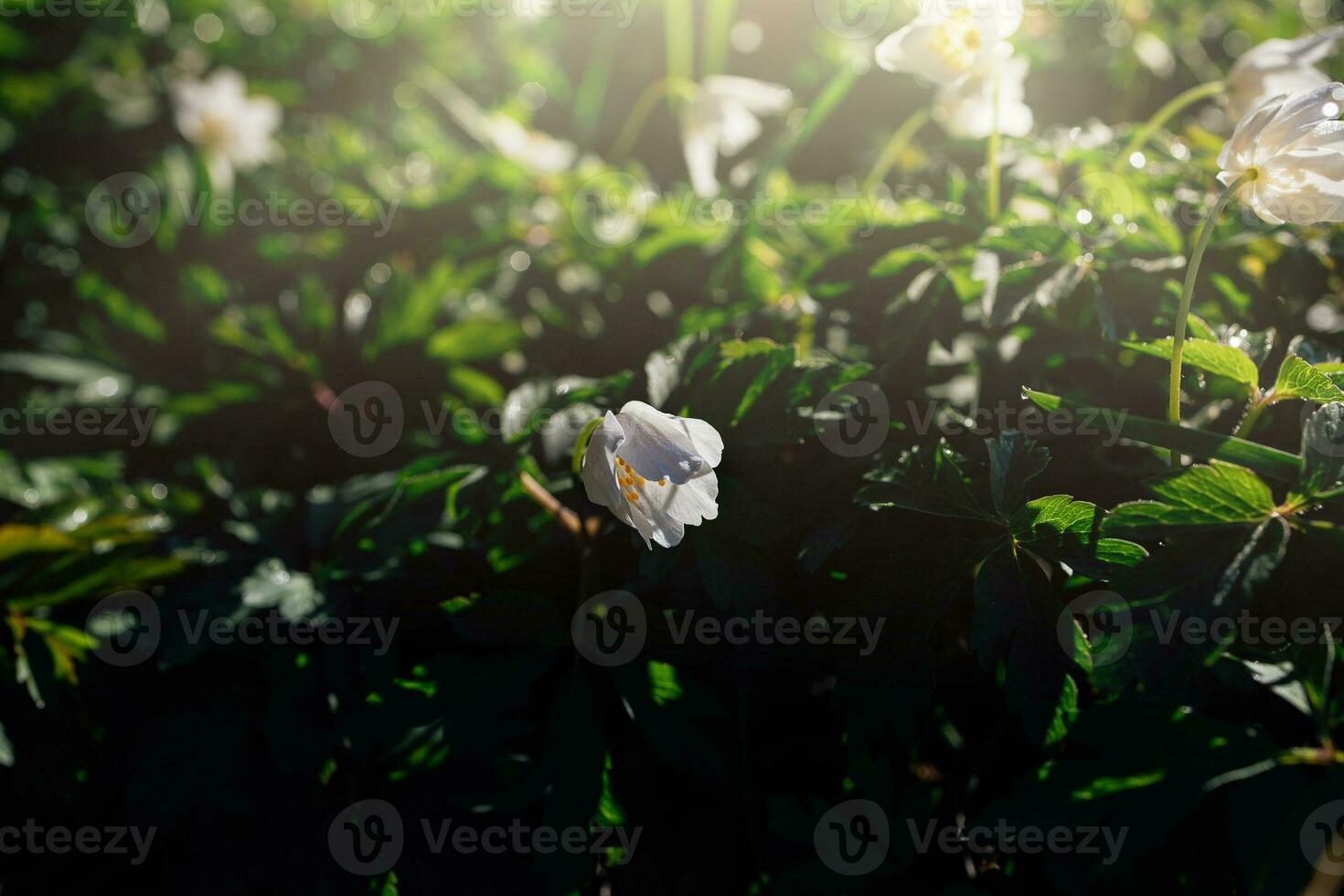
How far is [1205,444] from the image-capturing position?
80cm

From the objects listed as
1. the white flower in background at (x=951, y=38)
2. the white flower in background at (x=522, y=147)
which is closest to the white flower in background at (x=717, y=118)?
the white flower in background at (x=522, y=147)

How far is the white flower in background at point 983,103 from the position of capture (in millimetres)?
1263

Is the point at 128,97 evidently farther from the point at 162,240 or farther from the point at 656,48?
the point at 656,48

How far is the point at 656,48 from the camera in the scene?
2.85 meters

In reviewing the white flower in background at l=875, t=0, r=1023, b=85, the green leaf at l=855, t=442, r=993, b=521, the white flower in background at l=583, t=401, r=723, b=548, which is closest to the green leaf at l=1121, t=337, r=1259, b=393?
the green leaf at l=855, t=442, r=993, b=521

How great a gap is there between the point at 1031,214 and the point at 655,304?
63cm

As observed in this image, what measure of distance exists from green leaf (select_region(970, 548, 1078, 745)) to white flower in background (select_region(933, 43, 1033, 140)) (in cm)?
74

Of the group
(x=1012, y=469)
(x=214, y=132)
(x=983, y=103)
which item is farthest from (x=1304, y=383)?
(x=214, y=132)

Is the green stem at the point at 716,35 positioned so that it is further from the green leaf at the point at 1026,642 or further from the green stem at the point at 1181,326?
the green leaf at the point at 1026,642

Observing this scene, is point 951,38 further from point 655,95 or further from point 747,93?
point 655,95

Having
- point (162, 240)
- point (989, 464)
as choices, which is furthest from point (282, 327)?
point (989, 464)

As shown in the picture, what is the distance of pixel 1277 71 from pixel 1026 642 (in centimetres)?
100

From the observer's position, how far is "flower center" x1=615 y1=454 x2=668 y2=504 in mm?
820

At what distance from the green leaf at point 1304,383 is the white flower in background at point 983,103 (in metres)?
0.58
